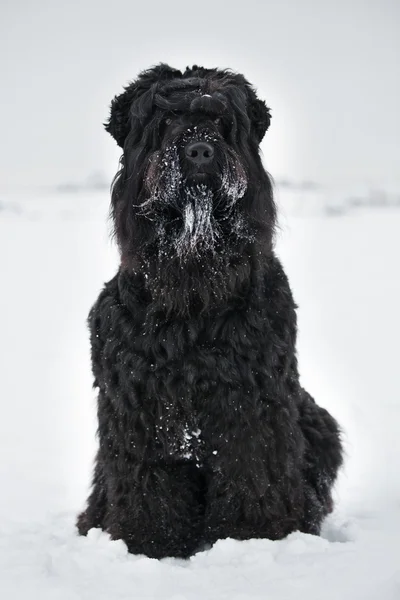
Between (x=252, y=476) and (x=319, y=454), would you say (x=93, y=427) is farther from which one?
(x=252, y=476)

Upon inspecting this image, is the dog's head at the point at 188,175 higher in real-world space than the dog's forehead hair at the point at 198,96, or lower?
lower

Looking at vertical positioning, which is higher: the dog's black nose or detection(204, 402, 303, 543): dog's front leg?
the dog's black nose

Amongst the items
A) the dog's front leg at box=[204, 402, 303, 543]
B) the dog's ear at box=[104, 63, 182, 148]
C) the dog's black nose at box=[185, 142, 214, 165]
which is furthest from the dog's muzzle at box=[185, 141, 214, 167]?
the dog's front leg at box=[204, 402, 303, 543]

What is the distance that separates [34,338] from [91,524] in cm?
546

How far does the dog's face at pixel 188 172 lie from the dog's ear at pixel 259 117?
0.11m

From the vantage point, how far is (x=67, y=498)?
506cm

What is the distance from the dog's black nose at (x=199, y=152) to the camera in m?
3.43

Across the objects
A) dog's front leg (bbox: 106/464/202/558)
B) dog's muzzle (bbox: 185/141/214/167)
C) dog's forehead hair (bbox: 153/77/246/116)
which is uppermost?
dog's forehead hair (bbox: 153/77/246/116)

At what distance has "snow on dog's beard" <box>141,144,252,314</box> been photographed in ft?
11.7

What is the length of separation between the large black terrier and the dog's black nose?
0.03 ft

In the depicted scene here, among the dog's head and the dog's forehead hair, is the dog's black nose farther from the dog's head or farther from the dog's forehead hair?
the dog's forehead hair

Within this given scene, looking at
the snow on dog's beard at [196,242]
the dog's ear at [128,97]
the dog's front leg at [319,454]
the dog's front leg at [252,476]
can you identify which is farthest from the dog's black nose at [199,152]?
the dog's front leg at [319,454]

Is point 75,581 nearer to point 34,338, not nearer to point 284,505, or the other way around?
point 284,505

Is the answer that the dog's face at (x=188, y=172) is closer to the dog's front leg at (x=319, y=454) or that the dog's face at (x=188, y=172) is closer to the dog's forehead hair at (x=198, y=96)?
the dog's forehead hair at (x=198, y=96)
